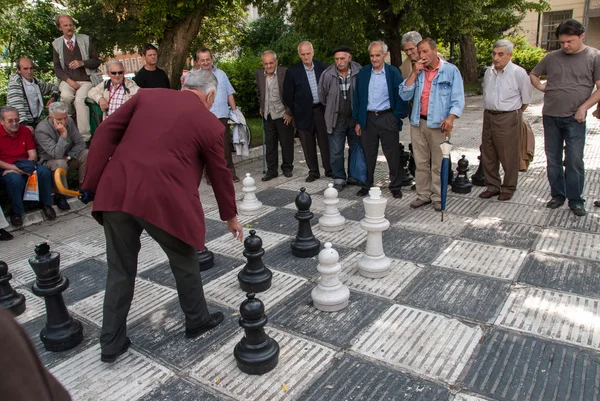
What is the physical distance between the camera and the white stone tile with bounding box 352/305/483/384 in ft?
9.86

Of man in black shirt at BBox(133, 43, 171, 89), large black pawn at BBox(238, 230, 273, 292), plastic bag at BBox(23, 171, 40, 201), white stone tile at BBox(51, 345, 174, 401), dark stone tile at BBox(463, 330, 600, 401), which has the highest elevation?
man in black shirt at BBox(133, 43, 171, 89)

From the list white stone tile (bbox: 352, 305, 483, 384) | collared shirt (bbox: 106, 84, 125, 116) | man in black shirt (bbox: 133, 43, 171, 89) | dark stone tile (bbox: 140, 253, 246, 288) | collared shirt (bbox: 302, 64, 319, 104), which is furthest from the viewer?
man in black shirt (bbox: 133, 43, 171, 89)

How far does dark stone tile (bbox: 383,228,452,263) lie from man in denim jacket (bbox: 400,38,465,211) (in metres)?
0.94

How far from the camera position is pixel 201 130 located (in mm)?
3029

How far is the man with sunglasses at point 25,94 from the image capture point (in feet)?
22.9

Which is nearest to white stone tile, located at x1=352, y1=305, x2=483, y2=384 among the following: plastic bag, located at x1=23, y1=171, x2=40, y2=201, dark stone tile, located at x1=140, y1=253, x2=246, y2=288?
dark stone tile, located at x1=140, y1=253, x2=246, y2=288

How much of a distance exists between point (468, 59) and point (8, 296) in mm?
19768

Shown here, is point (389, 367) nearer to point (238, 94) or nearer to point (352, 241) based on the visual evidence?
point (352, 241)

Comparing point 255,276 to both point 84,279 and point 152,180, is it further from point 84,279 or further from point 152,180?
point 84,279

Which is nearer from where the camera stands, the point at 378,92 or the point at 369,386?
the point at 369,386

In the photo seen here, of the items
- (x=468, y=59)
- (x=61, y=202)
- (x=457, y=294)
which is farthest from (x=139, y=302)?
(x=468, y=59)

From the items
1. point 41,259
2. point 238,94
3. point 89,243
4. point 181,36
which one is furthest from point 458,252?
point 238,94

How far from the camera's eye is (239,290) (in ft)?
13.6

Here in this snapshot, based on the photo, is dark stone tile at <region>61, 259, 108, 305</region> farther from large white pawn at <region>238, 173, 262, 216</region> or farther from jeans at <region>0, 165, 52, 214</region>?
large white pawn at <region>238, 173, 262, 216</region>
